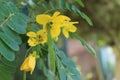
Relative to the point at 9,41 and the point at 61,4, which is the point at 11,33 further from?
the point at 61,4

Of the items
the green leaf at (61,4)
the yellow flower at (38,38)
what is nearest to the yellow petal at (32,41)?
the yellow flower at (38,38)

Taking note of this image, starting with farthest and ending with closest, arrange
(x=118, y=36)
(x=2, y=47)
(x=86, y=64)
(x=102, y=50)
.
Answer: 1. (x=86, y=64)
2. (x=102, y=50)
3. (x=118, y=36)
4. (x=2, y=47)

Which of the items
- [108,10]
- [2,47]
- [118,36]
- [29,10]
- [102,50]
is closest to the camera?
[2,47]

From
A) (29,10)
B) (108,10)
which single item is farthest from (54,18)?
(108,10)

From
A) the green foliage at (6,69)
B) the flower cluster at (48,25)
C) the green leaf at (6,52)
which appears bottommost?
the green foliage at (6,69)

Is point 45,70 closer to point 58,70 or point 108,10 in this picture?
point 58,70

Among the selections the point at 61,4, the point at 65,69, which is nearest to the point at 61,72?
the point at 65,69

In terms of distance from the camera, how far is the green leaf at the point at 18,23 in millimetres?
412

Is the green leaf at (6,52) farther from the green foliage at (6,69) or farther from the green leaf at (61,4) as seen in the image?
the green leaf at (61,4)

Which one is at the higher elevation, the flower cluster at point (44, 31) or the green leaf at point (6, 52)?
the flower cluster at point (44, 31)

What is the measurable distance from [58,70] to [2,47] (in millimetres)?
82

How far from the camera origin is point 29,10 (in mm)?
550

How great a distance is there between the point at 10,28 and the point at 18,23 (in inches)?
0.6

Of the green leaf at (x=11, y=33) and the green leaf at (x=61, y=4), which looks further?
the green leaf at (x=61, y=4)
